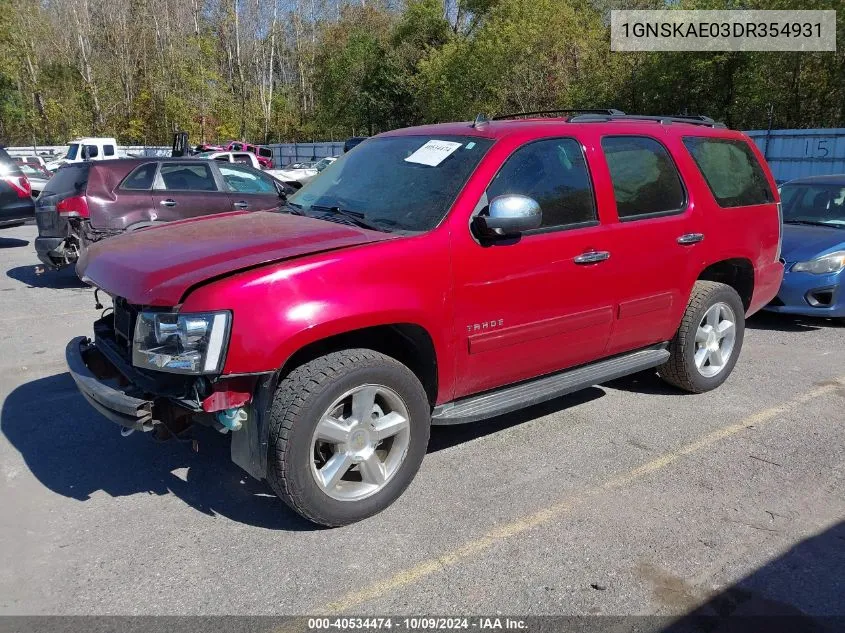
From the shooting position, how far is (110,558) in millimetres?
3242

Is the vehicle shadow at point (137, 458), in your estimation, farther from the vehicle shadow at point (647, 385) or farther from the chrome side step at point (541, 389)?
the chrome side step at point (541, 389)

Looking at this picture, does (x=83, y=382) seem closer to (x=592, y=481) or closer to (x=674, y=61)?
(x=592, y=481)

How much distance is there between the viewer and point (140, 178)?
9602 millimetres

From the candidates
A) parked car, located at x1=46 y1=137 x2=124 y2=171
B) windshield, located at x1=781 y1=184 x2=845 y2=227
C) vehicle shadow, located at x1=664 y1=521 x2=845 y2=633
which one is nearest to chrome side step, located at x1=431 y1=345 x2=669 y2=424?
A: vehicle shadow, located at x1=664 y1=521 x2=845 y2=633

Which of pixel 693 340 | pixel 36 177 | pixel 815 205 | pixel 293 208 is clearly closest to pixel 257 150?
pixel 36 177

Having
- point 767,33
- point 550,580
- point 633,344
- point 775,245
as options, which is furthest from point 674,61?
point 550,580

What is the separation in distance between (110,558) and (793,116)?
24.5 m

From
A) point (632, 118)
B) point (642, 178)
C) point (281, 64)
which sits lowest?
point (642, 178)

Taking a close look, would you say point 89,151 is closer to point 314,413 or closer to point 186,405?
point 186,405

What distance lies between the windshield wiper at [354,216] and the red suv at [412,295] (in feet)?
0.06

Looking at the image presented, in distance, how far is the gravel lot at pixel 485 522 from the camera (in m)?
3.00

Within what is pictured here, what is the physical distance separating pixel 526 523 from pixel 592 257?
5.28 feet

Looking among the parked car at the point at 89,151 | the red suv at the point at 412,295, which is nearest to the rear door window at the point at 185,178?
the red suv at the point at 412,295

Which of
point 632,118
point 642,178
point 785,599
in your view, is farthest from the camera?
point 632,118
